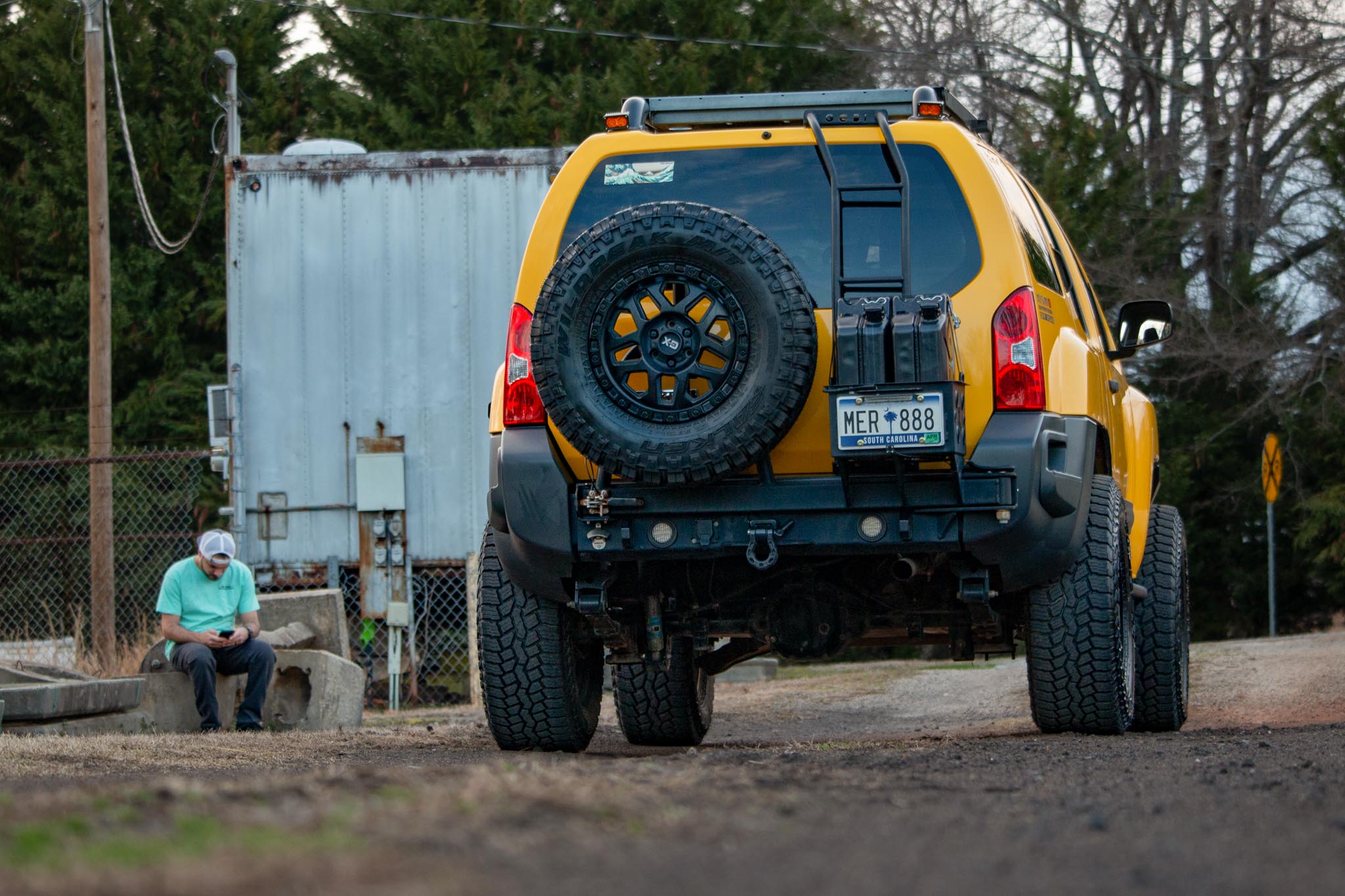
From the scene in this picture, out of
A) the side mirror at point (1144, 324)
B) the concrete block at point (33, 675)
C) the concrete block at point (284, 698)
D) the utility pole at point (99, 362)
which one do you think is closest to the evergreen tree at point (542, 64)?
the utility pole at point (99, 362)

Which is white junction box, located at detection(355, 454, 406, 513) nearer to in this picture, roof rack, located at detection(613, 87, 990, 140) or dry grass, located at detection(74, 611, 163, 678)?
dry grass, located at detection(74, 611, 163, 678)

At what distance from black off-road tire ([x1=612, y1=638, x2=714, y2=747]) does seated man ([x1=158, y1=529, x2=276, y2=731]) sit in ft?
9.14

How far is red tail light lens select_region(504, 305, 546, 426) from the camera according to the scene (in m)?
5.43

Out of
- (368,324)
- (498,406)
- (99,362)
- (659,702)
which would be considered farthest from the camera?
(99,362)

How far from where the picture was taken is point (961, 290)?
527 cm

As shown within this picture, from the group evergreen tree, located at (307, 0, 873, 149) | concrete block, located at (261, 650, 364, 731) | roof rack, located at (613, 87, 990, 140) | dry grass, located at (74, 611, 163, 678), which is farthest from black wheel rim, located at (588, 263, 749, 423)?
evergreen tree, located at (307, 0, 873, 149)

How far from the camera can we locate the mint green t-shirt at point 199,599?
9.21 meters

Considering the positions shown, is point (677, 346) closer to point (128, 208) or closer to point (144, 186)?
point (144, 186)

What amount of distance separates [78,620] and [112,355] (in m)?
9.37

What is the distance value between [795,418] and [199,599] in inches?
206

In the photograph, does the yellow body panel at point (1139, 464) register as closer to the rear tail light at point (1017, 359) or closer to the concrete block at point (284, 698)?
the rear tail light at point (1017, 359)

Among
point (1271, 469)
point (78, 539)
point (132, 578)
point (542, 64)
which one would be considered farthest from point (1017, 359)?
point (542, 64)

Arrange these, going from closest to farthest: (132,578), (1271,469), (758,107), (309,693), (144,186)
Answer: (758,107)
(309,693)
(132,578)
(1271,469)
(144,186)

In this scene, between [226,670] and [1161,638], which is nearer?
[1161,638]
